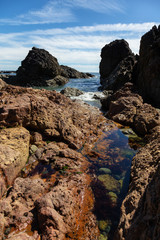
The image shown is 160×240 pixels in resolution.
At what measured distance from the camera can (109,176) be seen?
6.41m

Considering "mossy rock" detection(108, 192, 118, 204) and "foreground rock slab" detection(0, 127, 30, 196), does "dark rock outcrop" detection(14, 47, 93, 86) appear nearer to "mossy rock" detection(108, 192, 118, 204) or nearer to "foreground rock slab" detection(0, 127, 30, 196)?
"foreground rock slab" detection(0, 127, 30, 196)

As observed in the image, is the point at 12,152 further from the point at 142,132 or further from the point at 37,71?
the point at 37,71

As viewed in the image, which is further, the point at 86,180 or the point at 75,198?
the point at 86,180

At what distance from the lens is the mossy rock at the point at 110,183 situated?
5712 millimetres

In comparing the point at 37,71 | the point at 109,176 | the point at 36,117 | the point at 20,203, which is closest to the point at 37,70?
the point at 37,71

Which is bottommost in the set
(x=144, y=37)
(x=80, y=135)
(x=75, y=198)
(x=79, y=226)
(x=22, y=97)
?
(x=79, y=226)

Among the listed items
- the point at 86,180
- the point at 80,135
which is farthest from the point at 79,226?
the point at 80,135

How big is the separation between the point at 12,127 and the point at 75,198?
15.2 ft

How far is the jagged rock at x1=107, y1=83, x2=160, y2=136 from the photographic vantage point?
10707 millimetres

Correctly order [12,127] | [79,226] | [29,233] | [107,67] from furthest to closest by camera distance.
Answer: [107,67] < [12,127] < [79,226] < [29,233]

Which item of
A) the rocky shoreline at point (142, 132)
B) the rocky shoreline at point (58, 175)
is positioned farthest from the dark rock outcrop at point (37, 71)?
the rocky shoreline at point (58, 175)

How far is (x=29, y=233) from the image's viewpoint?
383 cm

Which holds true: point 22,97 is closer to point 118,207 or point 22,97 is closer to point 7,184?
point 7,184

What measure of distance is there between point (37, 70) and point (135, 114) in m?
46.6
